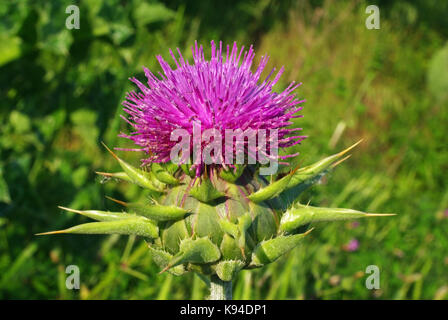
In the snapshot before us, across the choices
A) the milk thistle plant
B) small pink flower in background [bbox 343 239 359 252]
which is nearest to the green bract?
the milk thistle plant

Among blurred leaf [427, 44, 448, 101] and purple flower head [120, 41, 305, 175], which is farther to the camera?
blurred leaf [427, 44, 448, 101]

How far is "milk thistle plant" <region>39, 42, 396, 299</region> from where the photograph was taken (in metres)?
1.75

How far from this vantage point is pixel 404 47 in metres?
7.14

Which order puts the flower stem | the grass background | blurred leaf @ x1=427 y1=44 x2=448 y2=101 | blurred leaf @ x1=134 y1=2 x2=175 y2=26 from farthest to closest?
blurred leaf @ x1=427 y1=44 x2=448 y2=101 → blurred leaf @ x1=134 y1=2 x2=175 y2=26 → the grass background → the flower stem

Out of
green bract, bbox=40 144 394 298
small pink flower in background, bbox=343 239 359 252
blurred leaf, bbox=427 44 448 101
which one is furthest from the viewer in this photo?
blurred leaf, bbox=427 44 448 101

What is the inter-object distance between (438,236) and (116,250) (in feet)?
9.26

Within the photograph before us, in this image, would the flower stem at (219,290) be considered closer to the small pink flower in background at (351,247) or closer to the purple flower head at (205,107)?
the purple flower head at (205,107)

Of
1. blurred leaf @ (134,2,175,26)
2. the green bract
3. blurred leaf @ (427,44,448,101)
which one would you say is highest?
blurred leaf @ (427,44,448,101)

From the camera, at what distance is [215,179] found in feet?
6.20

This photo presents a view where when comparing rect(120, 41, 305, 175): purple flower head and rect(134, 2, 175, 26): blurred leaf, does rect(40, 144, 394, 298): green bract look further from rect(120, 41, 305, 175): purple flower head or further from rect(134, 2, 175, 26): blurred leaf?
rect(134, 2, 175, 26): blurred leaf

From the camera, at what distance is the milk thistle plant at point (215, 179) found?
5.75ft

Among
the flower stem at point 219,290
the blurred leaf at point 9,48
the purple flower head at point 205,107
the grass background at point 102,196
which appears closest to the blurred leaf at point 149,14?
the grass background at point 102,196
